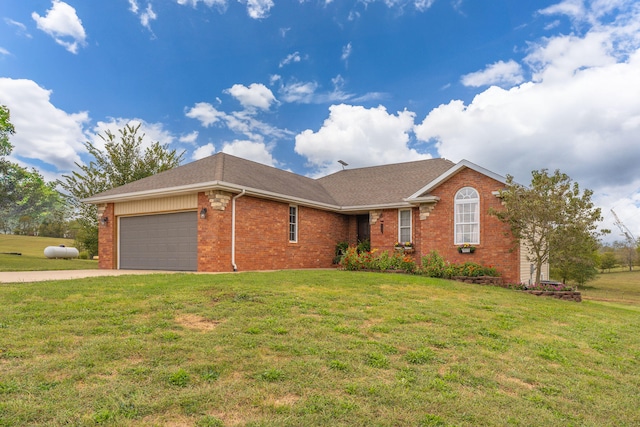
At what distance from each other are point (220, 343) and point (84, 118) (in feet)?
71.7

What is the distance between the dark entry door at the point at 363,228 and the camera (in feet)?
66.0

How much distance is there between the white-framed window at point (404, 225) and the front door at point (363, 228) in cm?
264

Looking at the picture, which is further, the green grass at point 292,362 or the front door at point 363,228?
the front door at point 363,228

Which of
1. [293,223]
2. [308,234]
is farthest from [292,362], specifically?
[308,234]

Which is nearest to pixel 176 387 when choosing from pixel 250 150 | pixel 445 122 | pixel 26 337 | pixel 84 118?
pixel 26 337

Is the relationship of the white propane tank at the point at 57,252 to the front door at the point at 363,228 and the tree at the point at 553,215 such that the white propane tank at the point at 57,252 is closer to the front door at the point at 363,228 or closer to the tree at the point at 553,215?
the front door at the point at 363,228

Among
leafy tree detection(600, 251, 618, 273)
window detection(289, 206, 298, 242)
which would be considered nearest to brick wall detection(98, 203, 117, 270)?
window detection(289, 206, 298, 242)

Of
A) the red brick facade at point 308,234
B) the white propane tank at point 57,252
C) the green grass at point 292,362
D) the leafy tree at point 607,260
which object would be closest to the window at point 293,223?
the red brick facade at point 308,234

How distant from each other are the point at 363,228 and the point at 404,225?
318cm

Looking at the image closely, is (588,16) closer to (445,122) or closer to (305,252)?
(445,122)

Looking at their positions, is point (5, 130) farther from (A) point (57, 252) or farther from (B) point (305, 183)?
(B) point (305, 183)

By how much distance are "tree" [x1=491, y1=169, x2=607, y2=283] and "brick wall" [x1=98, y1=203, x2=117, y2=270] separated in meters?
15.5

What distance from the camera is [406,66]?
17062mm

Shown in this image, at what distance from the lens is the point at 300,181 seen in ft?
68.1
